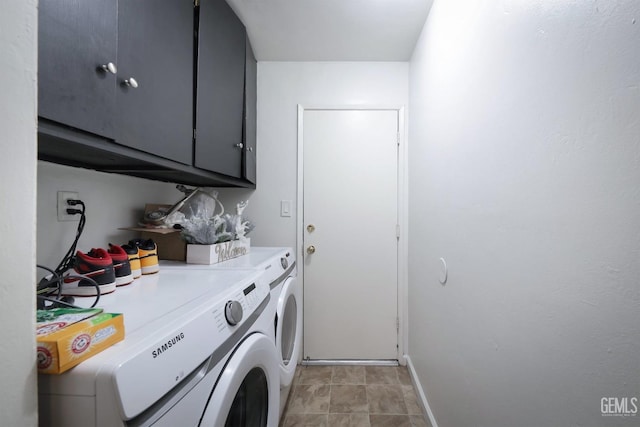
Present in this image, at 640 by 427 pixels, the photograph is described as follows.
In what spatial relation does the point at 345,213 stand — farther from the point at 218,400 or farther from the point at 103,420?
the point at 103,420

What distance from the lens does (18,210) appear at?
34 cm

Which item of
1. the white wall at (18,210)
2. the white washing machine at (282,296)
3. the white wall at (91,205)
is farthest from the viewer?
the white washing machine at (282,296)

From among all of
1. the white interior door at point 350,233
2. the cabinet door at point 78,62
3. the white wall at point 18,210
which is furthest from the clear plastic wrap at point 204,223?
the white wall at point 18,210

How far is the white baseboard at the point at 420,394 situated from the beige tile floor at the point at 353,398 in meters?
0.04

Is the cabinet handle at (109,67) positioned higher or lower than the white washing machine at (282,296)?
higher

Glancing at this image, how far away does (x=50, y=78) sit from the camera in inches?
21.6

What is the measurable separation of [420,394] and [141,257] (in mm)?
1620

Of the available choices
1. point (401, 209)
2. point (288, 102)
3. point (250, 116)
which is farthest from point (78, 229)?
point (401, 209)

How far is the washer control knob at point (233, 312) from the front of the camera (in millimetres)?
662

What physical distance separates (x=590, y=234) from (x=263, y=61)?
209 centimetres

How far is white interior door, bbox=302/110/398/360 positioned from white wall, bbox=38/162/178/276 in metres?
1.04

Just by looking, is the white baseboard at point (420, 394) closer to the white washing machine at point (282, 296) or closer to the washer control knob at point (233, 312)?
the white washing machine at point (282, 296)

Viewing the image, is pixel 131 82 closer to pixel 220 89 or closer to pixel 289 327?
pixel 220 89

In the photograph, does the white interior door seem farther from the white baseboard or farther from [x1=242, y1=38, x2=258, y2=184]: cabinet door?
[x1=242, y1=38, x2=258, y2=184]: cabinet door
